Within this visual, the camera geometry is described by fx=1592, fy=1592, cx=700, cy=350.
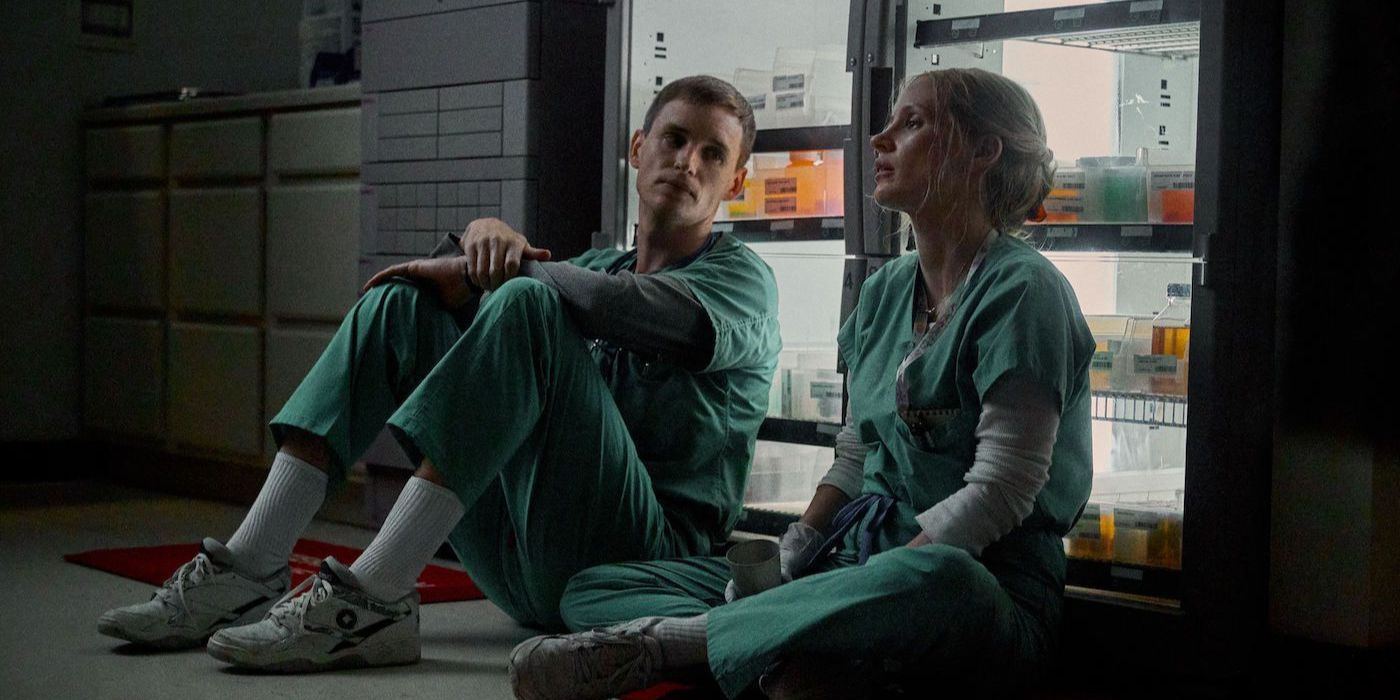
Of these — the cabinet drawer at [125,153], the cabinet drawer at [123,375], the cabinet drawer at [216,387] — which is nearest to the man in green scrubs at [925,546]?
the cabinet drawer at [216,387]

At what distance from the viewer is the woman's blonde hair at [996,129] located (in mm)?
2326

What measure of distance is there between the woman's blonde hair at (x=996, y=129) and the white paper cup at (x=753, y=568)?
592 mm

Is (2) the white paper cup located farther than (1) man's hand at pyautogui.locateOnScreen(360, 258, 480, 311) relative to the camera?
No

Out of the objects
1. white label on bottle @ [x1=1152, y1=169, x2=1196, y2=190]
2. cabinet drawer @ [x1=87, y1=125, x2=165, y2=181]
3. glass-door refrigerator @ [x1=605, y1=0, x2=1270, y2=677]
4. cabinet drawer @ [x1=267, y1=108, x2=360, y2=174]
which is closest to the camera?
glass-door refrigerator @ [x1=605, y1=0, x2=1270, y2=677]

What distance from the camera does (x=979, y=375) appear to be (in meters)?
2.20

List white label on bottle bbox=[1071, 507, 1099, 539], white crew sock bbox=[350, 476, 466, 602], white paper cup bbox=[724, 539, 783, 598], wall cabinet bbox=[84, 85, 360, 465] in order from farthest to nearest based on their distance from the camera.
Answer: wall cabinet bbox=[84, 85, 360, 465]
white label on bottle bbox=[1071, 507, 1099, 539]
white crew sock bbox=[350, 476, 466, 602]
white paper cup bbox=[724, 539, 783, 598]

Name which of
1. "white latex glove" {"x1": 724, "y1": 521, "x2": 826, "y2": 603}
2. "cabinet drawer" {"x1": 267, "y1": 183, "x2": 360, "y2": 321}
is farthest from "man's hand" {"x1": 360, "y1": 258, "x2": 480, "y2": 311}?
"cabinet drawer" {"x1": 267, "y1": 183, "x2": 360, "y2": 321}

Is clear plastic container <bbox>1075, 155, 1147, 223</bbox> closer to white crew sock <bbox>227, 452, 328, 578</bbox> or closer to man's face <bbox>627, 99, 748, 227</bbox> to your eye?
man's face <bbox>627, 99, 748, 227</bbox>

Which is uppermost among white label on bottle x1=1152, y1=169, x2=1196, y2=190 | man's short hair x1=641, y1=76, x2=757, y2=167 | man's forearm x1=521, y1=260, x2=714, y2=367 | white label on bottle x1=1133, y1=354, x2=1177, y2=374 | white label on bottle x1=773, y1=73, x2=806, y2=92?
white label on bottle x1=773, y1=73, x2=806, y2=92

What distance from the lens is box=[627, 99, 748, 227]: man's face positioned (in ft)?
9.18

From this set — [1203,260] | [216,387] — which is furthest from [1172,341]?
[216,387]

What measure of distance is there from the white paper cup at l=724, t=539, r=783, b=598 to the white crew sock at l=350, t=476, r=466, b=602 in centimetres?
43

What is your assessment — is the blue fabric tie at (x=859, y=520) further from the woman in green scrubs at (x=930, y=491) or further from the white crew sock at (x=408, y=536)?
the white crew sock at (x=408, y=536)

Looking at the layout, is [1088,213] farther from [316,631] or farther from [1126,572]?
[316,631]
